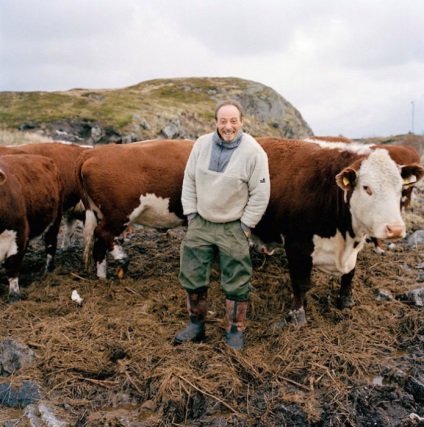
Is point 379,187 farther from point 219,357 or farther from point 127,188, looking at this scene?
point 127,188

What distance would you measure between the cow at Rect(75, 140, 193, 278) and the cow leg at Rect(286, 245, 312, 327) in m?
2.36

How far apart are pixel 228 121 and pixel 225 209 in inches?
36.0

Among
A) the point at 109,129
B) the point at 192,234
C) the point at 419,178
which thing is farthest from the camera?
the point at 109,129

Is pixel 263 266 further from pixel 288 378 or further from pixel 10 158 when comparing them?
pixel 10 158

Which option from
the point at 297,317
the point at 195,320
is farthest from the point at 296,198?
the point at 195,320

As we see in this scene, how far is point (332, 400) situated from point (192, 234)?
2.13m

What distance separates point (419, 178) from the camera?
4480 mm

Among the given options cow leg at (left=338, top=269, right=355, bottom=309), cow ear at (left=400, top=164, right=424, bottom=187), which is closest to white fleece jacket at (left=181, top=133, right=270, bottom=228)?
cow ear at (left=400, top=164, right=424, bottom=187)

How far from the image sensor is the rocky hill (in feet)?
121

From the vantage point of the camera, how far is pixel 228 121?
4488 mm

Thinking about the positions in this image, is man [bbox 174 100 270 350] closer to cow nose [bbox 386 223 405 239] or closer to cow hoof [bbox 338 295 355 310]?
cow nose [bbox 386 223 405 239]

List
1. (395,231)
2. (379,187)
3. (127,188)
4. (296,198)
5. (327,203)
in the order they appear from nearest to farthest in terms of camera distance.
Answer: (395,231)
(379,187)
(327,203)
(296,198)
(127,188)

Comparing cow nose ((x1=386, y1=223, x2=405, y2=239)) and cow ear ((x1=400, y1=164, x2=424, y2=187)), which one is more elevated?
cow ear ((x1=400, y1=164, x2=424, y2=187))

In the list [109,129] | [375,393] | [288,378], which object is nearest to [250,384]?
[288,378]
